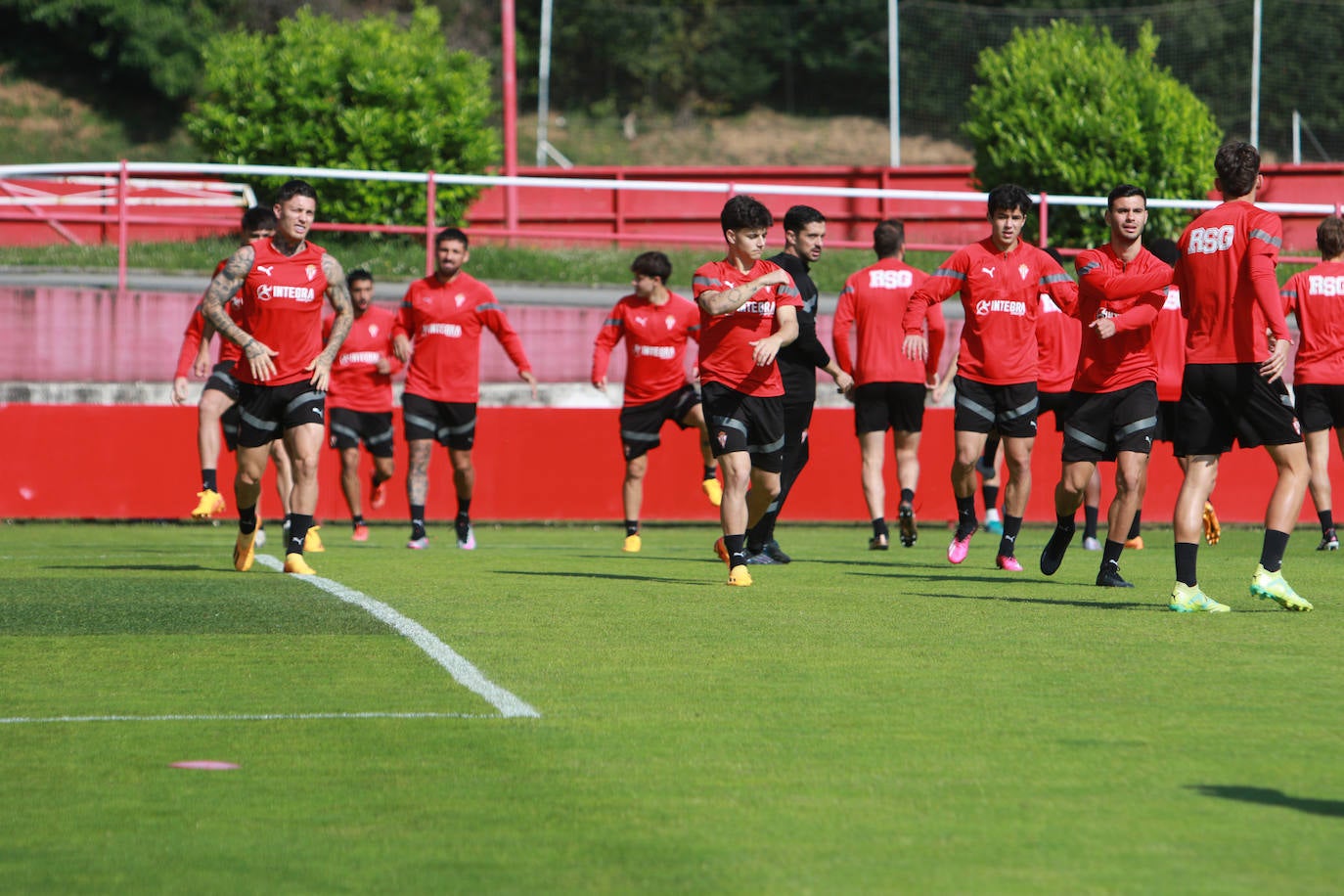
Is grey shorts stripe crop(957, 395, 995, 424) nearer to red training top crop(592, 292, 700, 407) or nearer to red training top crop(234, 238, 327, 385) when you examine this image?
red training top crop(592, 292, 700, 407)

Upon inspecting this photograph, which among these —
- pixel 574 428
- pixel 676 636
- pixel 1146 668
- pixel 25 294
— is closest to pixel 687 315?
pixel 574 428

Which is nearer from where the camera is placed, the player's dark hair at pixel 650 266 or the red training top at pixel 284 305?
the red training top at pixel 284 305

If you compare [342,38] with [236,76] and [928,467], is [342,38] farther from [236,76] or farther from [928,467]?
[928,467]

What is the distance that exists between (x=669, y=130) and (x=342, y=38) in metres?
24.6

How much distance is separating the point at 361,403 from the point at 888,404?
447 centimetres

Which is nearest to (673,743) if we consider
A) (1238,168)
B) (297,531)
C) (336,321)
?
(1238,168)

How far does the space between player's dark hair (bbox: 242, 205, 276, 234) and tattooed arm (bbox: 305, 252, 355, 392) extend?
41.0 inches

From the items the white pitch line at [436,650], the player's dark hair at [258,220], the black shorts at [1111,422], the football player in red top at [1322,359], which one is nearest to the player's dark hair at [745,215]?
the black shorts at [1111,422]

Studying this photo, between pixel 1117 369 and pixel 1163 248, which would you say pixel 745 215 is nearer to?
pixel 1117 369

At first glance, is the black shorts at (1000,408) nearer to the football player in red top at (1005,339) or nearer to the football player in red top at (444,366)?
the football player in red top at (1005,339)

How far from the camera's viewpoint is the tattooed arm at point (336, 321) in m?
11.1

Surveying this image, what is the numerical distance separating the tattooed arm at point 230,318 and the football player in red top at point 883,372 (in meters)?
4.75

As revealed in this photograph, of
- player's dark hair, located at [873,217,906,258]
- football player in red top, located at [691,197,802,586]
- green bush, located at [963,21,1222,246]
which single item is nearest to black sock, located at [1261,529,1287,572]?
football player in red top, located at [691,197,802,586]

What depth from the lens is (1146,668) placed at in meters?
7.01
